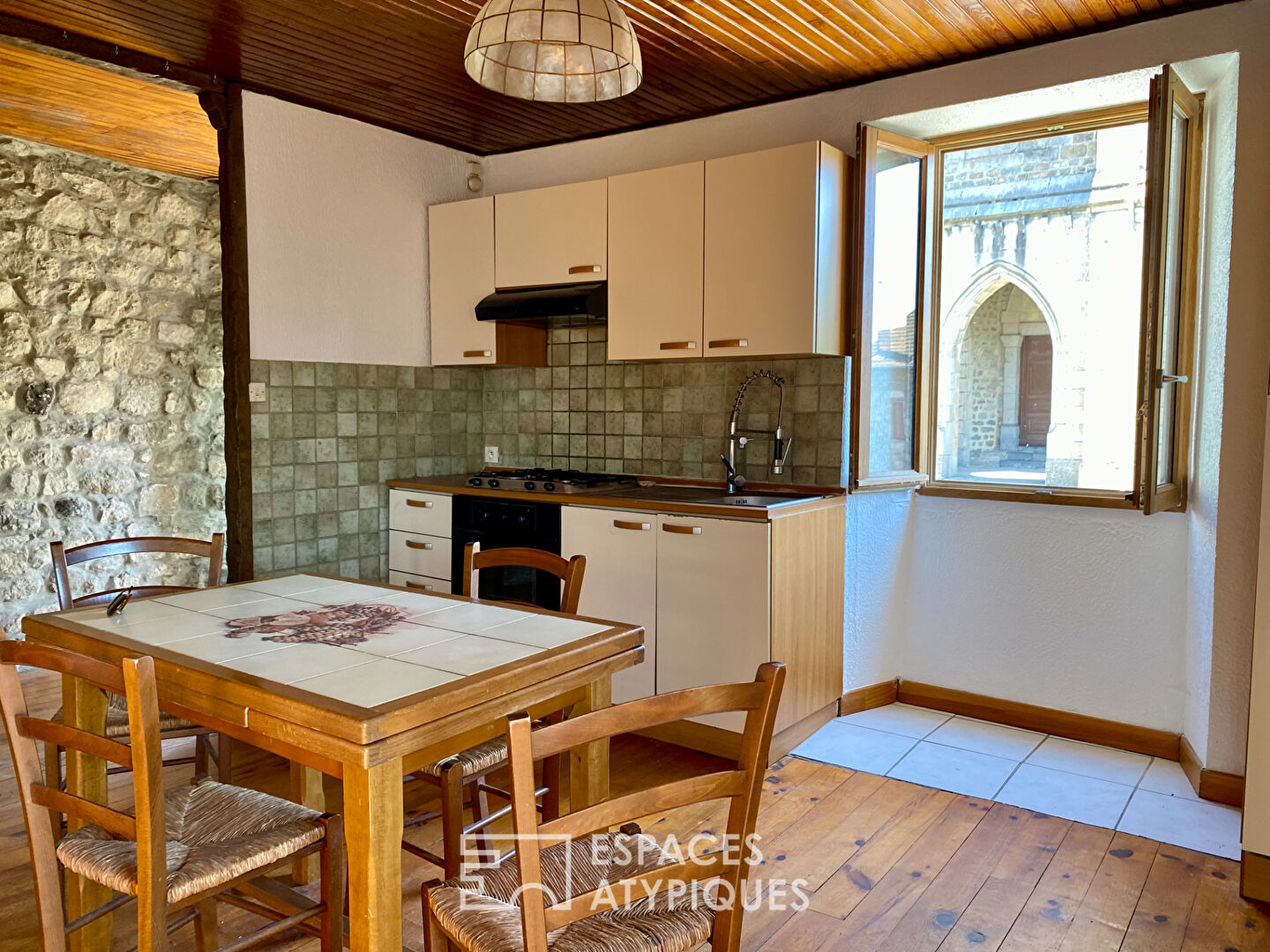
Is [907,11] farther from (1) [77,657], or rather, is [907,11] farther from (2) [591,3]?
(1) [77,657]

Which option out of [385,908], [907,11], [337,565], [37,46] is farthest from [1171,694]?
[37,46]

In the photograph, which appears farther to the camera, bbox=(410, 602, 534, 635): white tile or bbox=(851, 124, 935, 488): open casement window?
bbox=(851, 124, 935, 488): open casement window

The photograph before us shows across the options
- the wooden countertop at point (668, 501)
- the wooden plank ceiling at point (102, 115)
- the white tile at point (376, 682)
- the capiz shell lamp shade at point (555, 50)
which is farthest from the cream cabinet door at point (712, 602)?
the wooden plank ceiling at point (102, 115)

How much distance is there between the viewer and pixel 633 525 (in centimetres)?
330

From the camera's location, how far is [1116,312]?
131 inches

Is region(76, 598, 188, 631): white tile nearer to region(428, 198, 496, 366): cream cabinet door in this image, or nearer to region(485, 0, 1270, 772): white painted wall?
region(428, 198, 496, 366): cream cabinet door

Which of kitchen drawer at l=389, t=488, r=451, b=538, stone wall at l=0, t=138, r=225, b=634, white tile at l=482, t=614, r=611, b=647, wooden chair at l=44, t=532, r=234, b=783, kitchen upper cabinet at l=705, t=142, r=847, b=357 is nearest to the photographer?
white tile at l=482, t=614, r=611, b=647

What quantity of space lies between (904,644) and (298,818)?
276 centimetres

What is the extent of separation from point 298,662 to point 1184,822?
102 inches

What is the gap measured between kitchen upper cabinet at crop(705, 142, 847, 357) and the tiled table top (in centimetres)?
169

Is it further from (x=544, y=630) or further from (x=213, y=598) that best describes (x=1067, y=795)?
(x=213, y=598)

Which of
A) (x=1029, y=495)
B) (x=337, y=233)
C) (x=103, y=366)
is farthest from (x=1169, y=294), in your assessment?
(x=103, y=366)

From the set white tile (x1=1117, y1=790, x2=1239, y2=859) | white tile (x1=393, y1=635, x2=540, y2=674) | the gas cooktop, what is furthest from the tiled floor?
white tile (x1=393, y1=635, x2=540, y2=674)

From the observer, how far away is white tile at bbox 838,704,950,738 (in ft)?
11.3
